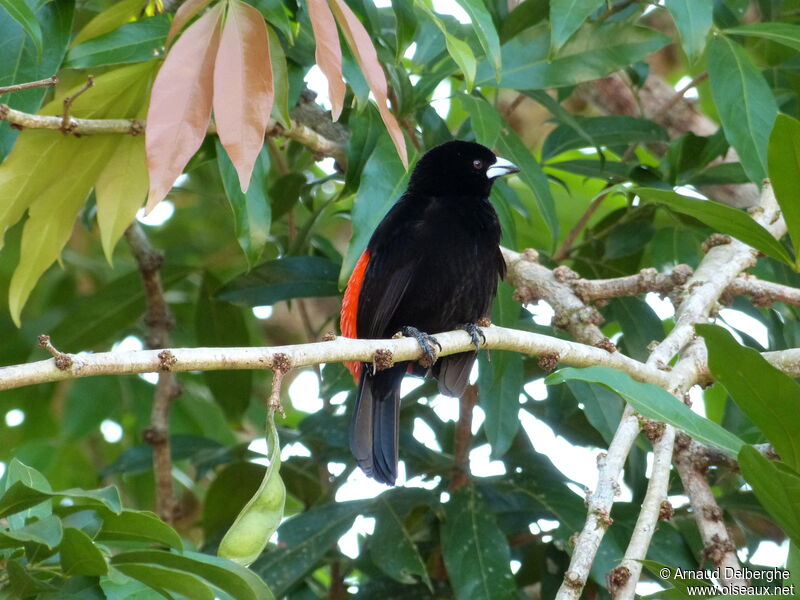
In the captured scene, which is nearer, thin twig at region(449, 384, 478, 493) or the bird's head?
thin twig at region(449, 384, 478, 493)

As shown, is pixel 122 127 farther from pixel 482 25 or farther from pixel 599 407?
pixel 599 407

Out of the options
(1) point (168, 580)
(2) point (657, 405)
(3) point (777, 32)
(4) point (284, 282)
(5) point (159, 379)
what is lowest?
(5) point (159, 379)

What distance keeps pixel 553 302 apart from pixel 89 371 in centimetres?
177

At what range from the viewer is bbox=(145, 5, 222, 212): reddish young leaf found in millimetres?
1916

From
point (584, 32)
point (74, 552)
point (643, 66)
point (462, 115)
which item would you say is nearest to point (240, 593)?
point (74, 552)

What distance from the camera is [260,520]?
1933 mm

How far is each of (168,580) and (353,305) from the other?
181 cm

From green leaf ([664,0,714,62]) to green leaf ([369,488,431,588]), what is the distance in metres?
1.78

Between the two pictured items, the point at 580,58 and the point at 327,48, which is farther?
the point at 580,58

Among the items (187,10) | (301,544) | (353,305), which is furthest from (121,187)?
(301,544)

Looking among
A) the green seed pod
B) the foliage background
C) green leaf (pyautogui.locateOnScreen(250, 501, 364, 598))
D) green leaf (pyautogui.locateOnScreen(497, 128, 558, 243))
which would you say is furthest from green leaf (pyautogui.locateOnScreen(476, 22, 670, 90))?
the green seed pod

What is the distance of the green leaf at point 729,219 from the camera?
2535 mm

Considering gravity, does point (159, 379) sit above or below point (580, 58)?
below

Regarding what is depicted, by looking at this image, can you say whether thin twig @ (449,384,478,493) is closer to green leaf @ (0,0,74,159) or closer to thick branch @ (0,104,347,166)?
thick branch @ (0,104,347,166)
